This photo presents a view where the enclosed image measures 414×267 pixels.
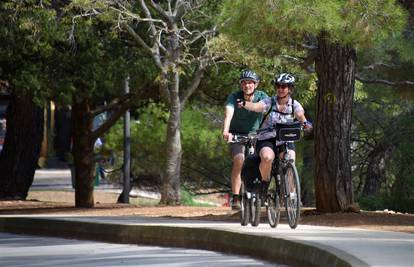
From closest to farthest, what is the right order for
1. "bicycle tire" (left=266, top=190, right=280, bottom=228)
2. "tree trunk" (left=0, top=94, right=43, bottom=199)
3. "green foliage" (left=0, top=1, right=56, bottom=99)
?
"bicycle tire" (left=266, top=190, right=280, bottom=228) < "green foliage" (left=0, top=1, right=56, bottom=99) < "tree trunk" (left=0, top=94, right=43, bottom=199)

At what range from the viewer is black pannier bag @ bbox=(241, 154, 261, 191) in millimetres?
15180

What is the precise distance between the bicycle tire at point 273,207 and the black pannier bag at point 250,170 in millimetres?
244

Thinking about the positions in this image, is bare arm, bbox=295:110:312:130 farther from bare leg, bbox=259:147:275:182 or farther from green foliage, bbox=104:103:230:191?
green foliage, bbox=104:103:230:191

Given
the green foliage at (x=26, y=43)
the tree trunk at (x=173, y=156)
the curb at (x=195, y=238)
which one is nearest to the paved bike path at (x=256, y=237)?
the curb at (x=195, y=238)

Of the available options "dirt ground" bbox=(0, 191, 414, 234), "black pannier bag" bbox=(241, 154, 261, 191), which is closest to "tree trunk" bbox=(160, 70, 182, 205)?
"dirt ground" bbox=(0, 191, 414, 234)

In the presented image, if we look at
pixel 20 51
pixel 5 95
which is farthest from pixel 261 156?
pixel 5 95

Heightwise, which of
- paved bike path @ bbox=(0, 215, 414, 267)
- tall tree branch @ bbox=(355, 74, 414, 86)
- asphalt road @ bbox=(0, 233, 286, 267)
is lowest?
asphalt road @ bbox=(0, 233, 286, 267)

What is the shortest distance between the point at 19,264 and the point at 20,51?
11.7 meters

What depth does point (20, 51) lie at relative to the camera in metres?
24.9

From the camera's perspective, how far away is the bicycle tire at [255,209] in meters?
15.4

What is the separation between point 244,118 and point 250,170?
1.99ft

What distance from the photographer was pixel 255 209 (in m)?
15.5

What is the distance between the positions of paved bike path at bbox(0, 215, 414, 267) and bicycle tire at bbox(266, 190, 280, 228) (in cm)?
14

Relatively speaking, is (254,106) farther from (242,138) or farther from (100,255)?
(100,255)
